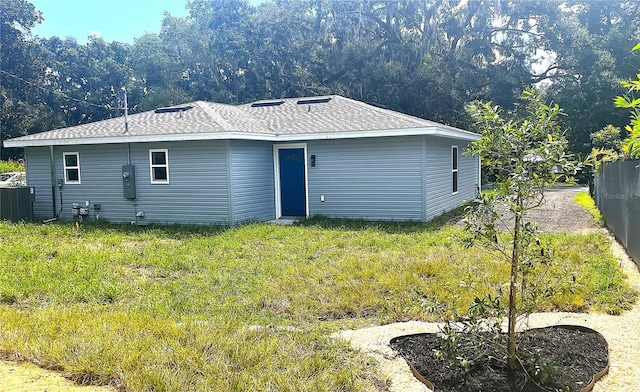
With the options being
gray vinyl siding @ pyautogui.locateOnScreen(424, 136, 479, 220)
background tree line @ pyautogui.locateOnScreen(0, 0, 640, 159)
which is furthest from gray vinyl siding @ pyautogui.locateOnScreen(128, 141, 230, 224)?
background tree line @ pyautogui.locateOnScreen(0, 0, 640, 159)

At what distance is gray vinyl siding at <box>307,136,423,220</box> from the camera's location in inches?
452

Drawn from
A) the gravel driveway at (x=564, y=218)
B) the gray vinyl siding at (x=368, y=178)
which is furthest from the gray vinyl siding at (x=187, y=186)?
the gravel driveway at (x=564, y=218)

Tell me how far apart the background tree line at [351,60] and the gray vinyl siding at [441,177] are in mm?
12212

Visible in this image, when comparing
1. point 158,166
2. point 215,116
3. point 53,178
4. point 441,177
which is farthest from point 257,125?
point 53,178

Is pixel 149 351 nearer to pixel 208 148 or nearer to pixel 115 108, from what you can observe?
pixel 208 148

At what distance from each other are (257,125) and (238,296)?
7.91m

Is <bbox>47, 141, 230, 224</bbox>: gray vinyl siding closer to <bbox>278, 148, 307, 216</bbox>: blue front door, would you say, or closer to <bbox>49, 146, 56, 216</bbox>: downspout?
<bbox>49, 146, 56, 216</bbox>: downspout

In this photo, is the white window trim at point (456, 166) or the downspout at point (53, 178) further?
the white window trim at point (456, 166)

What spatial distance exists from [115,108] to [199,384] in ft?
130

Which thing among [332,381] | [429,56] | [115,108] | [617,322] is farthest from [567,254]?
[115,108]

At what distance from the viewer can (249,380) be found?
131 inches

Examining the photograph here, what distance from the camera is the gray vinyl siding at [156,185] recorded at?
11.5m

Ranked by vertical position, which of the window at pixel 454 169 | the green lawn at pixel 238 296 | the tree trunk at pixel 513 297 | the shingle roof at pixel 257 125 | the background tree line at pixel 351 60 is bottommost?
the green lawn at pixel 238 296

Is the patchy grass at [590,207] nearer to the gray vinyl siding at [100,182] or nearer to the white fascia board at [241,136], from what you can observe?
the white fascia board at [241,136]
